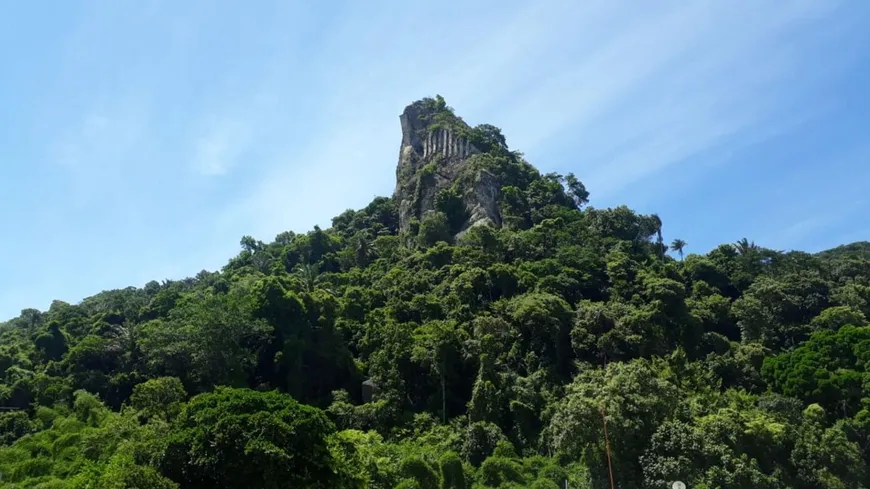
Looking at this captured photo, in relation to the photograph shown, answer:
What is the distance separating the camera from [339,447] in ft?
87.6

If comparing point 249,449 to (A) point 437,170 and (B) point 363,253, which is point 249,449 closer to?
(B) point 363,253

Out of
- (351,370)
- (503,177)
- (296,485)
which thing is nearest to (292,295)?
(351,370)

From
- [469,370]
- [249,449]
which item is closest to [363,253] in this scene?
[469,370]

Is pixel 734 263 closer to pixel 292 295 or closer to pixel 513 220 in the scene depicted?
pixel 513 220

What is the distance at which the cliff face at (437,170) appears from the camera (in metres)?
67.9

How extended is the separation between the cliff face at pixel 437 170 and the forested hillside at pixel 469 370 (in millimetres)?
1490

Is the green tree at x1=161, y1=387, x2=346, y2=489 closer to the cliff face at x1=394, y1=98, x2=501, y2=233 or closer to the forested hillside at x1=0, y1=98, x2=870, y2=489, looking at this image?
the forested hillside at x1=0, y1=98, x2=870, y2=489

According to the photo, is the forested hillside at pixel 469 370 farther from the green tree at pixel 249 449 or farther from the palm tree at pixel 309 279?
the palm tree at pixel 309 279

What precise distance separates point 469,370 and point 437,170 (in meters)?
38.8

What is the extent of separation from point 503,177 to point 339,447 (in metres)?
49.4

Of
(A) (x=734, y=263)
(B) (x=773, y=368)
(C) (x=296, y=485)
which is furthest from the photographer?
(A) (x=734, y=263)

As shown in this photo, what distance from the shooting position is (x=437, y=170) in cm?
7594

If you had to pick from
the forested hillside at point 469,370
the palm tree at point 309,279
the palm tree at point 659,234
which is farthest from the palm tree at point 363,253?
the palm tree at point 659,234

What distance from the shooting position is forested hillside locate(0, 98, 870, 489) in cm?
2556
